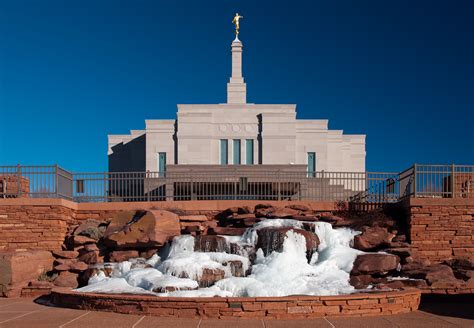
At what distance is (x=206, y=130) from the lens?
3388cm

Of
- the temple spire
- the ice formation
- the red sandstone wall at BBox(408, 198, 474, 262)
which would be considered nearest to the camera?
the ice formation

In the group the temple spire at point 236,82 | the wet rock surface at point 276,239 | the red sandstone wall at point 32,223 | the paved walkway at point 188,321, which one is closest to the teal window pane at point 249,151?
the temple spire at point 236,82

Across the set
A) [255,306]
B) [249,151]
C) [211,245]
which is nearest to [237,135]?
[249,151]

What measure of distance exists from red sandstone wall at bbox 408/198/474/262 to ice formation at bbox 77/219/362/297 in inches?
83.3

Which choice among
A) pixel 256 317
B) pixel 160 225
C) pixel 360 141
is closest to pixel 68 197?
pixel 160 225

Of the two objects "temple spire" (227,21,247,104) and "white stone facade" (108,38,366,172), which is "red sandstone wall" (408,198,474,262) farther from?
"temple spire" (227,21,247,104)

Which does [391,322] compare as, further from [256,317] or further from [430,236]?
[430,236]

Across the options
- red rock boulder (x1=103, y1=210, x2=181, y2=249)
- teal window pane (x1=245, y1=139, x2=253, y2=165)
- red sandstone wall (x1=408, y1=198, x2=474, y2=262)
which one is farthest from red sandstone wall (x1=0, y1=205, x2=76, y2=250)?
teal window pane (x1=245, y1=139, x2=253, y2=165)

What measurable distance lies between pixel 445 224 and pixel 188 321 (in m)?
10.1

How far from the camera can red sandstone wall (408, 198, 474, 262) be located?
15.9m

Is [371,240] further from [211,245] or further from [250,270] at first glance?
[211,245]

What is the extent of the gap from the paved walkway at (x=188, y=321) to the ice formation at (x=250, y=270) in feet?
4.89

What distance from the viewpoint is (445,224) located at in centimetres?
1595

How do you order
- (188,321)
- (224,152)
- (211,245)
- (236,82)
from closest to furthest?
(188,321)
(211,245)
(224,152)
(236,82)
